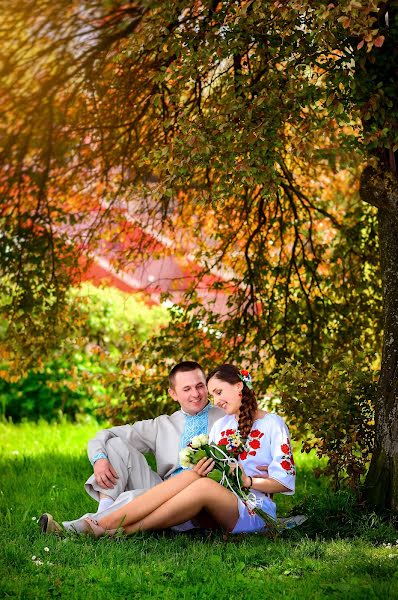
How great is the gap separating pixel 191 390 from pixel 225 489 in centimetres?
67

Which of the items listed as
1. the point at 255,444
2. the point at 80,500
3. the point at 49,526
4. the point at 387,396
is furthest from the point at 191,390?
the point at 80,500

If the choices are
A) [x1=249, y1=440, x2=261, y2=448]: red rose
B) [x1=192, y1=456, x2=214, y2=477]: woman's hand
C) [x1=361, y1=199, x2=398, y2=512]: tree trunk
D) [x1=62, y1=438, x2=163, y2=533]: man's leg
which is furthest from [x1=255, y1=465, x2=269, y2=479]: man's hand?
[x1=361, y1=199, x2=398, y2=512]: tree trunk

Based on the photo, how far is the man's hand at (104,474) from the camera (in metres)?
5.30

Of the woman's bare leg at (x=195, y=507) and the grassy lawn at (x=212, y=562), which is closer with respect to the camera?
the grassy lawn at (x=212, y=562)

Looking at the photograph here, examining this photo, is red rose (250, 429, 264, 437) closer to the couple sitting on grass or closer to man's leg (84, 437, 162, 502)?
the couple sitting on grass

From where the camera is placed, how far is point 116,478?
538cm

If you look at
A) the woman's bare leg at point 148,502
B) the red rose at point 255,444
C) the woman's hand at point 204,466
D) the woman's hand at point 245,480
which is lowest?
the woman's bare leg at point 148,502

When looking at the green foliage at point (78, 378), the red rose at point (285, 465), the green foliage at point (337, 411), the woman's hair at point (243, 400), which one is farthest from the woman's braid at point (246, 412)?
the green foliage at point (78, 378)

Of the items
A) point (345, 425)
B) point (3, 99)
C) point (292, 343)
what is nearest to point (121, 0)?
point (3, 99)

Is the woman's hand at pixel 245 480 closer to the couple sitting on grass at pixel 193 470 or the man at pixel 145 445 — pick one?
the couple sitting on grass at pixel 193 470

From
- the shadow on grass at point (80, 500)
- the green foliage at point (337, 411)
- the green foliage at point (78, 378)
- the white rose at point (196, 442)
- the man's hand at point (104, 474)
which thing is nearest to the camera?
the white rose at point (196, 442)

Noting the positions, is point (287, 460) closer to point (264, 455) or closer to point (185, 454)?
point (264, 455)

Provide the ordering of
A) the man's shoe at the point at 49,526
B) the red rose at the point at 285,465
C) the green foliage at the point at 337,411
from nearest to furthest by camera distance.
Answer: the red rose at the point at 285,465, the man's shoe at the point at 49,526, the green foliage at the point at 337,411

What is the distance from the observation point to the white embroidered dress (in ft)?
16.6
